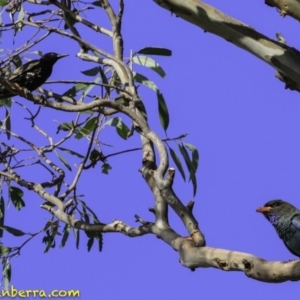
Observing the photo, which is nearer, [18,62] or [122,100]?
[122,100]

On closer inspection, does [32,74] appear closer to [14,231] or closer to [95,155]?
[95,155]

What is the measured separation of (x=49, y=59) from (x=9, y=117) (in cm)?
143

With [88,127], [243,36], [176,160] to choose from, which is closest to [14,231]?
[88,127]

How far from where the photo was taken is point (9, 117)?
5.33m

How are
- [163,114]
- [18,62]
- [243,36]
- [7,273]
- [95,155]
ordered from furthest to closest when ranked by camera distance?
[18,62], [7,273], [95,155], [163,114], [243,36]

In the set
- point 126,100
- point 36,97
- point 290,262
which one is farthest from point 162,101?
point 290,262

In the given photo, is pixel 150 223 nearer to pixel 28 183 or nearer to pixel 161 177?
pixel 161 177

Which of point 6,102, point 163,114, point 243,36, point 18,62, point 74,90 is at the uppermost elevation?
point 18,62

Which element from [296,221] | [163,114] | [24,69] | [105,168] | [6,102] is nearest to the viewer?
[163,114]

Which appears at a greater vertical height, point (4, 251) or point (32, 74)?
point (32, 74)

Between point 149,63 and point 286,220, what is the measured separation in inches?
49.5

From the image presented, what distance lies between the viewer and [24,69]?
6.03 m

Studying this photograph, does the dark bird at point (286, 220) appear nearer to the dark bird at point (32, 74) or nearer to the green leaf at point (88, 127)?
the green leaf at point (88, 127)

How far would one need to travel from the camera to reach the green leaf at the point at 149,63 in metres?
4.96
